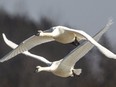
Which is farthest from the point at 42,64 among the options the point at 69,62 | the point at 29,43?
the point at 69,62

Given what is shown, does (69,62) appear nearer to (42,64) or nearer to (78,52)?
(78,52)

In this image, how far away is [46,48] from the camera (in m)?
17.0

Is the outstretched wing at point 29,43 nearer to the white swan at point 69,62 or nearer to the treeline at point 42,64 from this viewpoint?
the white swan at point 69,62

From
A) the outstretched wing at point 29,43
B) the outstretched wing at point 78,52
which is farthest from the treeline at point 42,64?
the outstretched wing at point 78,52

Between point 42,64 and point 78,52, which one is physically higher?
point 78,52

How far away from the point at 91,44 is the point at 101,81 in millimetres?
9603

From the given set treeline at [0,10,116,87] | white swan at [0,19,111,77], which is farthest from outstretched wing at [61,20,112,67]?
treeline at [0,10,116,87]

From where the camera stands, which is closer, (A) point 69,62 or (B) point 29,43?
(A) point 69,62

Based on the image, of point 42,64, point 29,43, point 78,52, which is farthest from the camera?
point 42,64

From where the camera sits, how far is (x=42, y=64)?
1415 centimetres

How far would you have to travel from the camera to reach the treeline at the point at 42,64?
14.4 metres

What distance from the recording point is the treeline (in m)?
14.4

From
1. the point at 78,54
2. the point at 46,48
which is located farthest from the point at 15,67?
the point at 78,54

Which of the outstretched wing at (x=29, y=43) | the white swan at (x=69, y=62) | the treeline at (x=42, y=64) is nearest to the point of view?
the white swan at (x=69, y=62)
